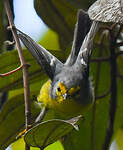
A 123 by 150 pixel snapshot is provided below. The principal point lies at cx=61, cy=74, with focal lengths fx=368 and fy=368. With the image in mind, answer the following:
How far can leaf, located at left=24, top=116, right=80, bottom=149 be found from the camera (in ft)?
4.01

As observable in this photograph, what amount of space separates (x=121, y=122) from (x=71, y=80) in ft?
1.19

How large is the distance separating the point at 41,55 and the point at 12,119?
1.17 ft

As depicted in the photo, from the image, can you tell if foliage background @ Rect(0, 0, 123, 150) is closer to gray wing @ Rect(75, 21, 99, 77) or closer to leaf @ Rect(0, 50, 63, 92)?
leaf @ Rect(0, 50, 63, 92)

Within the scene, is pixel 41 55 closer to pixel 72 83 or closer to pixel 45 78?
pixel 45 78

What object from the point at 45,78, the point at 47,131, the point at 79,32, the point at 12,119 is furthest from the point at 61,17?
the point at 47,131

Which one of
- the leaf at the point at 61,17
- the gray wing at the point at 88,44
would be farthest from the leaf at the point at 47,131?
the leaf at the point at 61,17

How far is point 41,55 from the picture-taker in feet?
5.29

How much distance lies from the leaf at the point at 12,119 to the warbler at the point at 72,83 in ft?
0.68

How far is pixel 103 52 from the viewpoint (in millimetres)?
2062

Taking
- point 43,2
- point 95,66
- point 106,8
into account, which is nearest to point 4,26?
point 43,2

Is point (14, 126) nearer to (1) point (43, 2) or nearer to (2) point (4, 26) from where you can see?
(2) point (4, 26)

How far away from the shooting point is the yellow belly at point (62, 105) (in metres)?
1.98

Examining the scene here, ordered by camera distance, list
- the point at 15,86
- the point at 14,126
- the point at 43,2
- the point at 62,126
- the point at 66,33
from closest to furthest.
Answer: the point at 62,126, the point at 14,126, the point at 15,86, the point at 43,2, the point at 66,33

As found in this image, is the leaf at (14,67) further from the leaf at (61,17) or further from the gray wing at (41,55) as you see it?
the leaf at (61,17)
